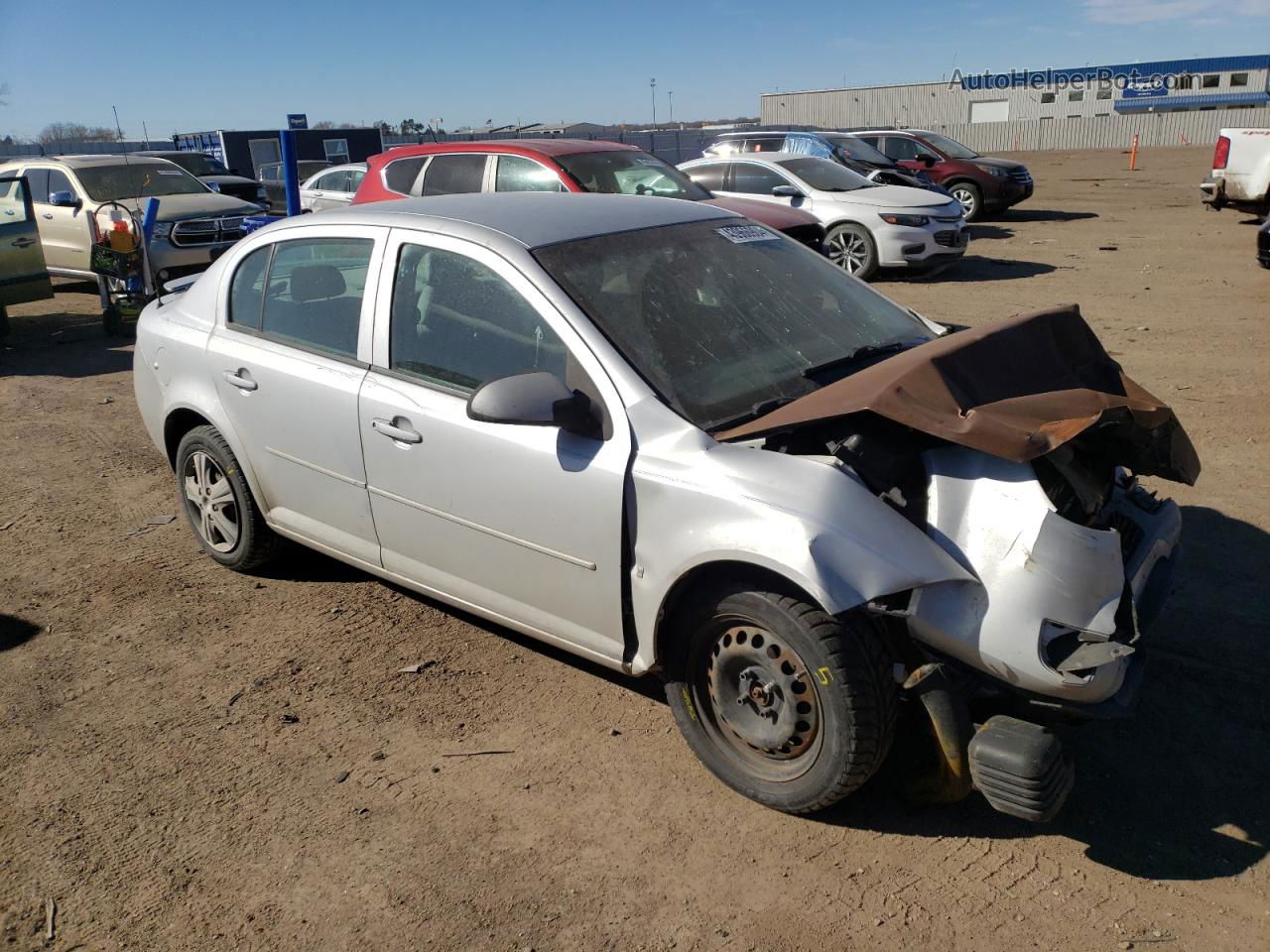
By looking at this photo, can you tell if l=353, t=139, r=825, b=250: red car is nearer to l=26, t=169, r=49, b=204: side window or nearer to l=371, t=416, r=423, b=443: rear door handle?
l=26, t=169, r=49, b=204: side window

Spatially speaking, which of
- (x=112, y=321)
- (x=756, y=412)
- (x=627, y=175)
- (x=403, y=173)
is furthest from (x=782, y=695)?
(x=112, y=321)

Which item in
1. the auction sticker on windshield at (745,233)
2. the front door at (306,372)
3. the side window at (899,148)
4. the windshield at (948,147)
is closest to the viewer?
the front door at (306,372)

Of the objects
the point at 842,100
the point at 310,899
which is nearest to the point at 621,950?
the point at 310,899

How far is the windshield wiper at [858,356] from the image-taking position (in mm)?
3666

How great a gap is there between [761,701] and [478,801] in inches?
39.3

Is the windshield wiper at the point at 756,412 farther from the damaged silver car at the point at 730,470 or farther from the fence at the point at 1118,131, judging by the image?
the fence at the point at 1118,131

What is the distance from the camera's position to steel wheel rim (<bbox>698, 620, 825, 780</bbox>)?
304 cm

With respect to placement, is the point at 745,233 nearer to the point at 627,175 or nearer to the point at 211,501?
the point at 211,501

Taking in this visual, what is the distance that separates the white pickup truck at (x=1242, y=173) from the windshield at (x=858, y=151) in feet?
16.4

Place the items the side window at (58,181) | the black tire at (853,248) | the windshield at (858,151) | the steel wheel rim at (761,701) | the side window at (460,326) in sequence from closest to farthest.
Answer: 1. the steel wheel rim at (761,701)
2. the side window at (460,326)
3. the black tire at (853,248)
4. the side window at (58,181)
5. the windshield at (858,151)

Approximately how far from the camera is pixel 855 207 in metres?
13.0

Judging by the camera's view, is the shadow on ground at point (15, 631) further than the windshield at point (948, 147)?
No

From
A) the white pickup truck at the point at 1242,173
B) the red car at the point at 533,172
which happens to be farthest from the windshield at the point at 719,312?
the white pickup truck at the point at 1242,173

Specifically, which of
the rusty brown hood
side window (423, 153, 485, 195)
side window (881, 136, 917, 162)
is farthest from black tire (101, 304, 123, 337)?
side window (881, 136, 917, 162)
